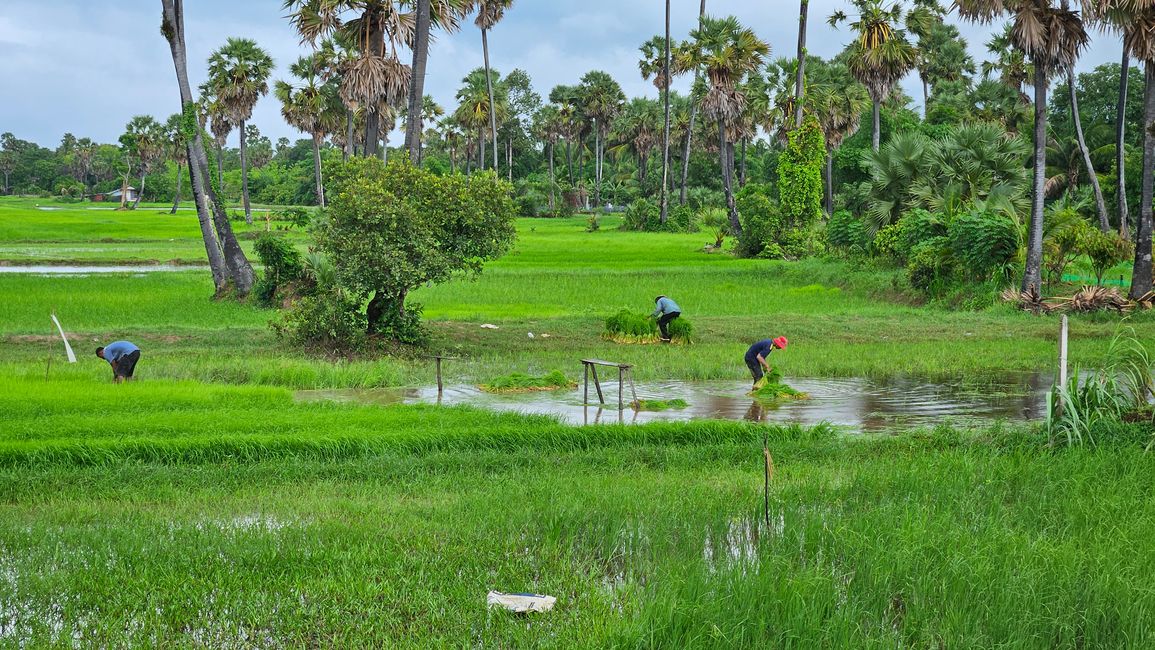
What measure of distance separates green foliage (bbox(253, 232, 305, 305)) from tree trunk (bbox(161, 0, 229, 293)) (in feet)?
6.12

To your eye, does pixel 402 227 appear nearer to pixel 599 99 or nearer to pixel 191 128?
pixel 191 128

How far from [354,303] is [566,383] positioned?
577 cm

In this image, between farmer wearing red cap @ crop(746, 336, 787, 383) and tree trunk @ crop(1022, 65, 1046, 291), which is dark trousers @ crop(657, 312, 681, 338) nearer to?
farmer wearing red cap @ crop(746, 336, 787, 383)

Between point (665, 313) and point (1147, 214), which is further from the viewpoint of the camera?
point (1147, 214)

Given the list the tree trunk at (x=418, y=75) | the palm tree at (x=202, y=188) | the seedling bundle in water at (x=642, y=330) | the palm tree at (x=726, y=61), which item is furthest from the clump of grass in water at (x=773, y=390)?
the palm tree at (x=726, y=61)

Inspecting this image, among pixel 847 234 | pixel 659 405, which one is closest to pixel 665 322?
pixel 659 405

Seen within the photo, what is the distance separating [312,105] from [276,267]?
4163cm

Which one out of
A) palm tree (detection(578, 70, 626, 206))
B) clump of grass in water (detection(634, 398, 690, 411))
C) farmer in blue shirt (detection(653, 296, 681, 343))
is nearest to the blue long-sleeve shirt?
farmer in blue shirt (detection(653, 296, 681, 343))

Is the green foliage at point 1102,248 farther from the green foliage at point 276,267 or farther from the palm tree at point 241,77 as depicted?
the palm tree at point 241,77

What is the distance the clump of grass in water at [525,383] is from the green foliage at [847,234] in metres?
21.7

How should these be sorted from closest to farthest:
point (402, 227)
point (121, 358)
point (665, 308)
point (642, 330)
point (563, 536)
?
point (563, 536)
point (121, 358)
point (402, 227)
point (665, 308)
point (642, 330)

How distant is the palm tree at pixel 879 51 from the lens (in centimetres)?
4275

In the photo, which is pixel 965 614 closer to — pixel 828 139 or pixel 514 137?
pixel 828 139

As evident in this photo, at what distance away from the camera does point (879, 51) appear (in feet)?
142
